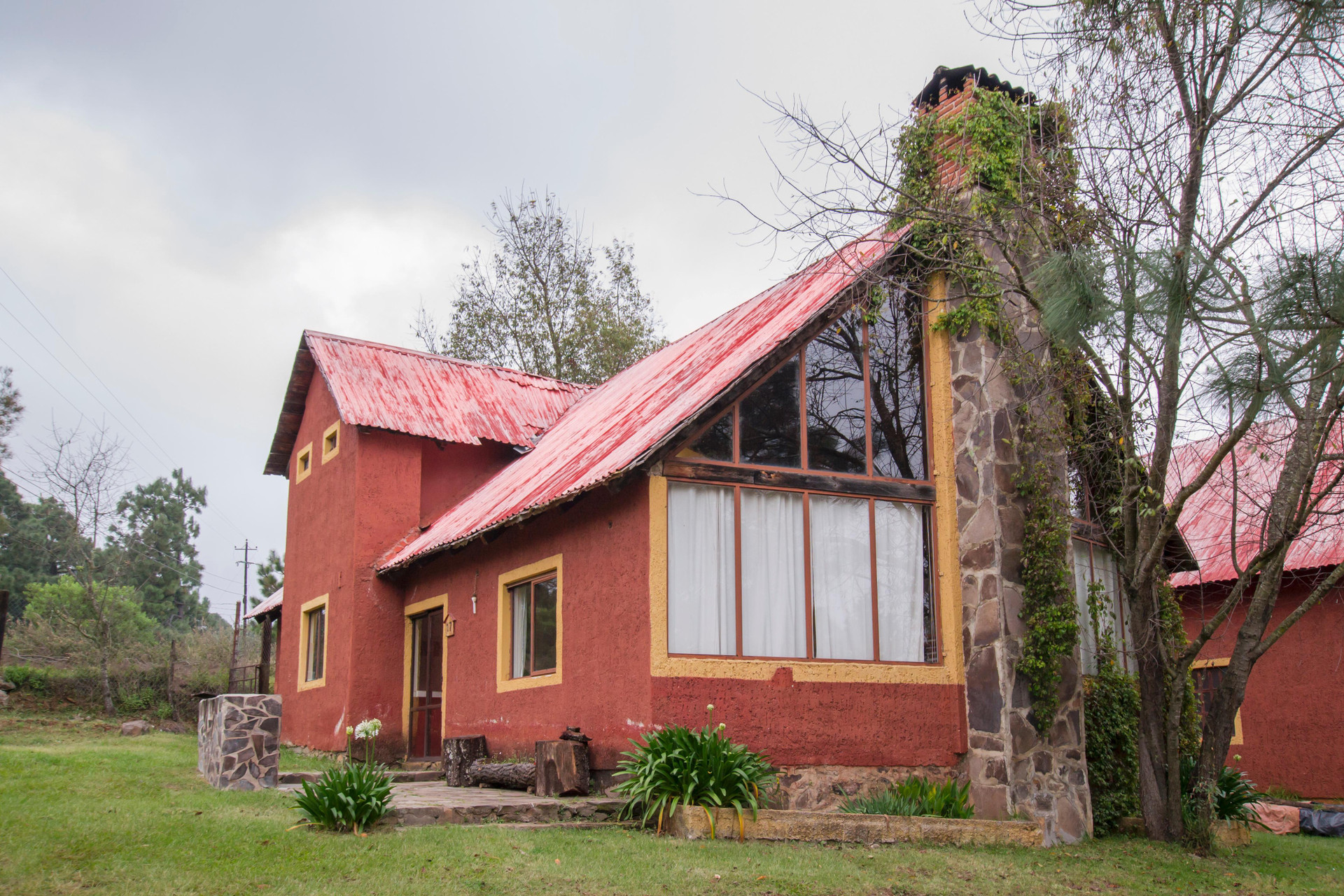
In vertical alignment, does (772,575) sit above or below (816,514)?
below

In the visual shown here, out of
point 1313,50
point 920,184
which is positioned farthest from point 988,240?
point 1313,50

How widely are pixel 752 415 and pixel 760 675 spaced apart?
2559 mm

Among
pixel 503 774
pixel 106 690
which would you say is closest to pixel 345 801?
pixel 503 774

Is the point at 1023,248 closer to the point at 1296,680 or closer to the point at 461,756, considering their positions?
the point at 461,756

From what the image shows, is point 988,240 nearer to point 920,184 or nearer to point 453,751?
point 920,184

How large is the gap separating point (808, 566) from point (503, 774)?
4.00 metres

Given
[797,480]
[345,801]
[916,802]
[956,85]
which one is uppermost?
[956,85]

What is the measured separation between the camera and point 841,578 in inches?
421

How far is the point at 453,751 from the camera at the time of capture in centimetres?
1258

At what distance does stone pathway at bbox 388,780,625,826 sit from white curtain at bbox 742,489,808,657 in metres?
2.01

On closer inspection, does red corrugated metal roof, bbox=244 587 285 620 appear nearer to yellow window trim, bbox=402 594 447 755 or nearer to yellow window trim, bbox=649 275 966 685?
yellow window trim, bbox=402 594 447 755

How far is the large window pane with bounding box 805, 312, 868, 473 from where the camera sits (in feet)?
36.0

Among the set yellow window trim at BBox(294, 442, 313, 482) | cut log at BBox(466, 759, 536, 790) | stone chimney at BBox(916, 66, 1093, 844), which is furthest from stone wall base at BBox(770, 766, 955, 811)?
yellow window trim at BBox(294, 442, 313, 482)

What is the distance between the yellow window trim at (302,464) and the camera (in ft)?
61.9
